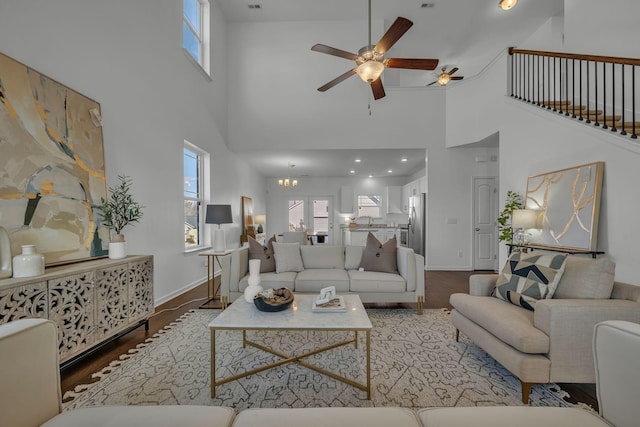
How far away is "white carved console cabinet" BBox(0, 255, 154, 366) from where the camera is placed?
1729mm

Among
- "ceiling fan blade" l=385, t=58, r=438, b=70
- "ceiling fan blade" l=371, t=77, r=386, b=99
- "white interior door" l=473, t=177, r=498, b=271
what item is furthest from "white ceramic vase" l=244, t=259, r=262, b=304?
"white interior door" l=473, t=177, r=498, b=271

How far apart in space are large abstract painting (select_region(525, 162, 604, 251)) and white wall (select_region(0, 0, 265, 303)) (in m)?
5.15

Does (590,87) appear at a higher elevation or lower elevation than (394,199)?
higher

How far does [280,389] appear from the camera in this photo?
1.89 meters

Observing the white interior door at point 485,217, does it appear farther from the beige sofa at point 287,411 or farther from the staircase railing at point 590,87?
the beige sofa at point 287,411

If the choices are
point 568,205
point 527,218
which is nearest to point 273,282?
point 527,218

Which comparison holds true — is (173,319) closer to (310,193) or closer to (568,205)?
(568,205)

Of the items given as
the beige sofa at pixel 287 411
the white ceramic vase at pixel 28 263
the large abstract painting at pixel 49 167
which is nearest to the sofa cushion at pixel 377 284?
the beige sofa at pixel 287 411

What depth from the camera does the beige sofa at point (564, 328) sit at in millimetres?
1724

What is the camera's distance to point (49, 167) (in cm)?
221

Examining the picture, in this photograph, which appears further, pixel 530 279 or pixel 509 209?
pixel 509 209

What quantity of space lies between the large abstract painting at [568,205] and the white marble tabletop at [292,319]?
301cm

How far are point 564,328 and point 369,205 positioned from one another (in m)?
8.49

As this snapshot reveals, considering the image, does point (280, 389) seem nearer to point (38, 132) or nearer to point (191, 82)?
point (38, 132)
